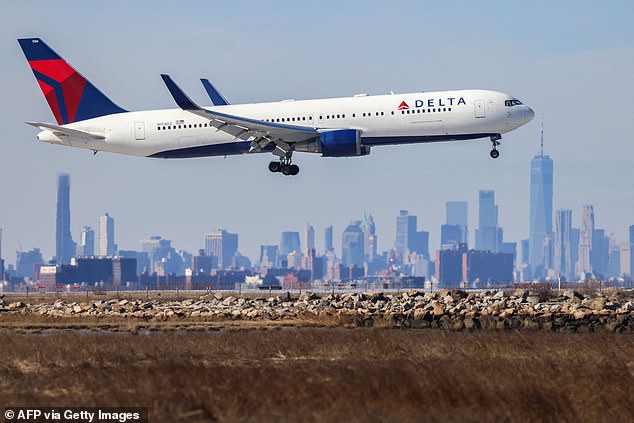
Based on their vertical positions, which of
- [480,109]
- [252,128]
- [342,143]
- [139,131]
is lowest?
[342,143]

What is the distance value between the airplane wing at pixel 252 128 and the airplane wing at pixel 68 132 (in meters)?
8.31

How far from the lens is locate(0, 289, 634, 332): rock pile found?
42997 mm

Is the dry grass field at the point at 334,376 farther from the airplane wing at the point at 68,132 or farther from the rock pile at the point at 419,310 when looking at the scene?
the airplane wing at the point at 68,132

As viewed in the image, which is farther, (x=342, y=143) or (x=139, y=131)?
(x=139, y=131)

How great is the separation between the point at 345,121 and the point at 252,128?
4.94m

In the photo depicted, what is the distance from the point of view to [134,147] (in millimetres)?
67438

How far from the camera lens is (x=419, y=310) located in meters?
47.3

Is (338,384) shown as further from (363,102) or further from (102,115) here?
(102,115)

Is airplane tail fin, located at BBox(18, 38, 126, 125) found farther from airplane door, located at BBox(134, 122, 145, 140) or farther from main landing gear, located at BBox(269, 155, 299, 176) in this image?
main landing gear, located at BBox(269, 155, 299, 176)

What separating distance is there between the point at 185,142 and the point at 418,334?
3180 centimetres

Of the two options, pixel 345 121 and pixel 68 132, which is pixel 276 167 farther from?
pixel 68 132

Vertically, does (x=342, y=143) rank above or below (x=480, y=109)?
below

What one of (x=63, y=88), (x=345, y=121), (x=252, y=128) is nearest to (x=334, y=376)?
(x=345, y=121)

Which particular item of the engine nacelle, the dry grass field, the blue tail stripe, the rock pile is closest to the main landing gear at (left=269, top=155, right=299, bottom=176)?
the engine nacelle
